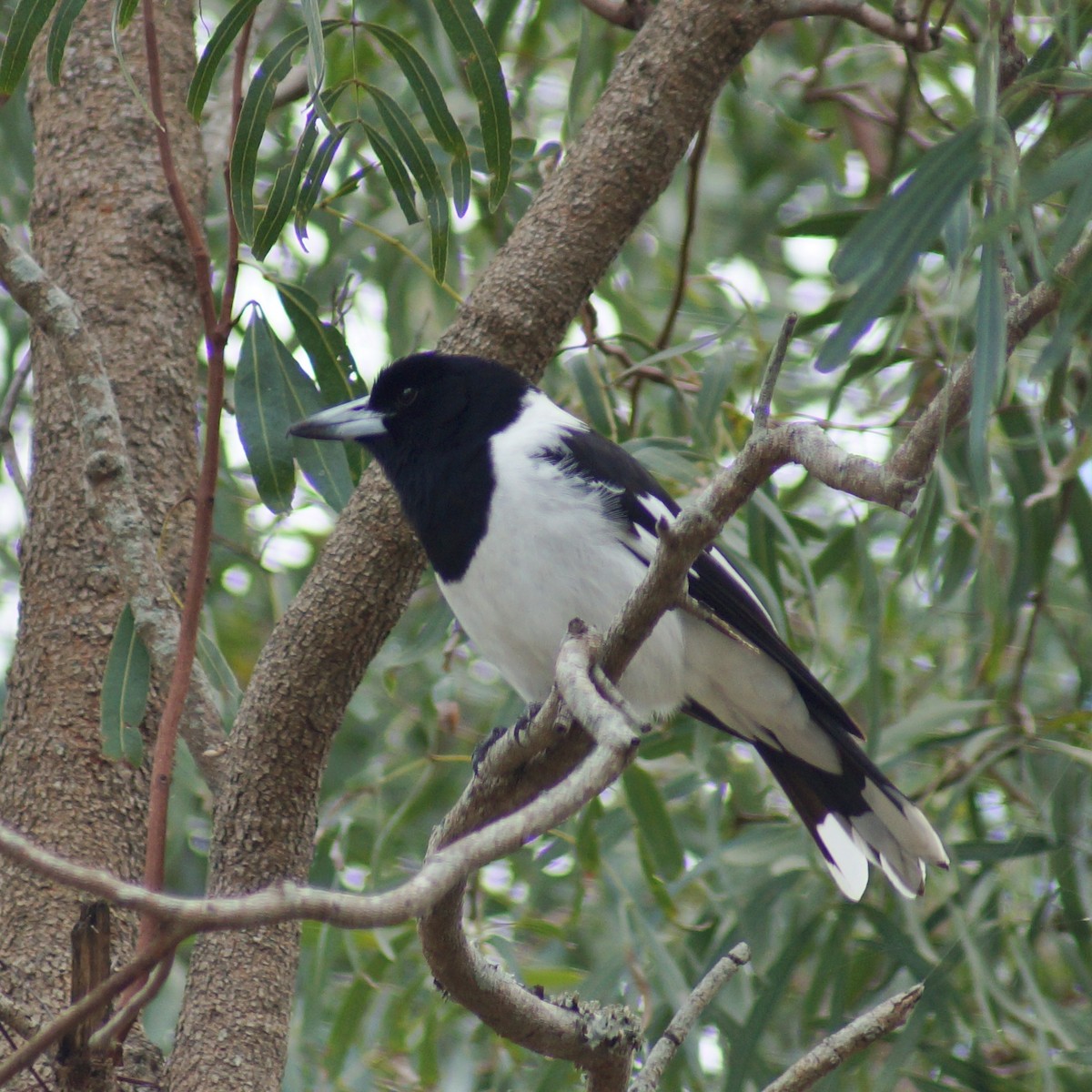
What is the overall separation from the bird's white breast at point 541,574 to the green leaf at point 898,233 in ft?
2.26

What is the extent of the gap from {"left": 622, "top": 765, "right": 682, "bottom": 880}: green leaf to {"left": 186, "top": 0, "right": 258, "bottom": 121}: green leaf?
4.10 feet

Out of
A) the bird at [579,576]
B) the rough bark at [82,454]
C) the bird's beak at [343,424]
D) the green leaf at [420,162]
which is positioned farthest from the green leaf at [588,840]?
the green leaf at [420,162]

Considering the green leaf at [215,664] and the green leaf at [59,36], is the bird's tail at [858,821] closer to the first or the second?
the green leaf at [215,664]

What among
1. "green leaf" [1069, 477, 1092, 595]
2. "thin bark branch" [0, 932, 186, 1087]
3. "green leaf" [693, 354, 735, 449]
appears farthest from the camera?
"green leaf" [1069, 477, 1092, 595]

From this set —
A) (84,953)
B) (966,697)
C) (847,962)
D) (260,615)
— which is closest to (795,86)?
(966,697)

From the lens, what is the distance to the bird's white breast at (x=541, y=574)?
189 centimetres

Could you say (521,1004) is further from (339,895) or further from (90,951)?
(339,895)

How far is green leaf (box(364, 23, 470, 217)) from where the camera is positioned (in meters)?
1.76

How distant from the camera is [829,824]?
218 cm

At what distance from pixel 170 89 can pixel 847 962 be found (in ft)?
5.59

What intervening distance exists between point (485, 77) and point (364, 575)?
2.00 ft

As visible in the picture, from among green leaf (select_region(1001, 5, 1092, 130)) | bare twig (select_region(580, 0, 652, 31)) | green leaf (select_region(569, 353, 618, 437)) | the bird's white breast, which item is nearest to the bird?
the bird's white breast

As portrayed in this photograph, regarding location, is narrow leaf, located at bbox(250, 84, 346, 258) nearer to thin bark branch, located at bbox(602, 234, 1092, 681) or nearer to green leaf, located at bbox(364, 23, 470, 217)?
green leaf, located at bbox(364, 23, 470, 217)

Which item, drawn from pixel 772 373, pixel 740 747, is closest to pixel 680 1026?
pixel 772 373
